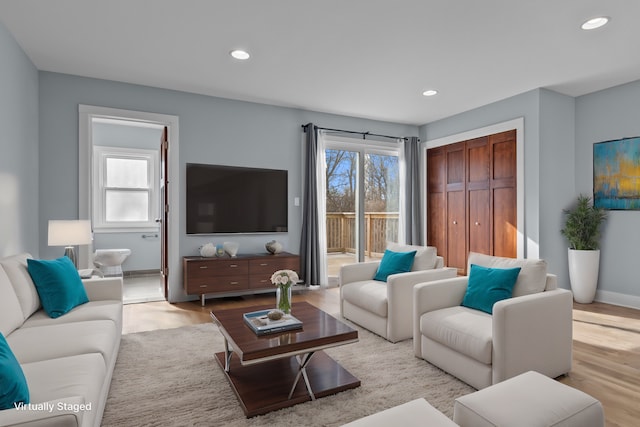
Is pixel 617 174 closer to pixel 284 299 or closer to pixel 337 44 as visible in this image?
pixel 337 44

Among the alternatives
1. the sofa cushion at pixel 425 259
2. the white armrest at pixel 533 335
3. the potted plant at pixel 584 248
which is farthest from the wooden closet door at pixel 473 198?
the white armrest at pixel 533 335

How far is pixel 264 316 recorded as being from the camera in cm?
249

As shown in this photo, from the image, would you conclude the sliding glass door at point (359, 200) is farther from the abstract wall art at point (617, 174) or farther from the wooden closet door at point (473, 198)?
the abstract wall art at point (617, 174)

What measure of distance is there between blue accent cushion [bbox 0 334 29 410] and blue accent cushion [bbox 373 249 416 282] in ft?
9.69

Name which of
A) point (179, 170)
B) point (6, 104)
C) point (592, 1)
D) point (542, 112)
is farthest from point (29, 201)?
point (542, 112)

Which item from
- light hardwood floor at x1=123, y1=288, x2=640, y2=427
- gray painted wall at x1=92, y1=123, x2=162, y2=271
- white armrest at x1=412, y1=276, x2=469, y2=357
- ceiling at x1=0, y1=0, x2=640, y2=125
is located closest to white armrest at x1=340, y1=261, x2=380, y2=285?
light hardwood floor at x1=123, y1=288, x2=640, y2=427

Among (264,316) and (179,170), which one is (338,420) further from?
(179,170)

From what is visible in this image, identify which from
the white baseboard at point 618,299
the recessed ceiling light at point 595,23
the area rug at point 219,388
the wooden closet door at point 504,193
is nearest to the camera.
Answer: the area rug at point 219,388

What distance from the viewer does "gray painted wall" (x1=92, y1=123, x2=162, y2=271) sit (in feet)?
20.2

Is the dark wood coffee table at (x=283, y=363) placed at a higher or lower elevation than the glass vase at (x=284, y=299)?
lower

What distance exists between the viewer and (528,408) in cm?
139

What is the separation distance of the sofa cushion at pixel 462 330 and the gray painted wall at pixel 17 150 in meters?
3.37

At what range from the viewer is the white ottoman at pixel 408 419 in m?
1.29

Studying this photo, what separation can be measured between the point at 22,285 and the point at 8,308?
332mm
